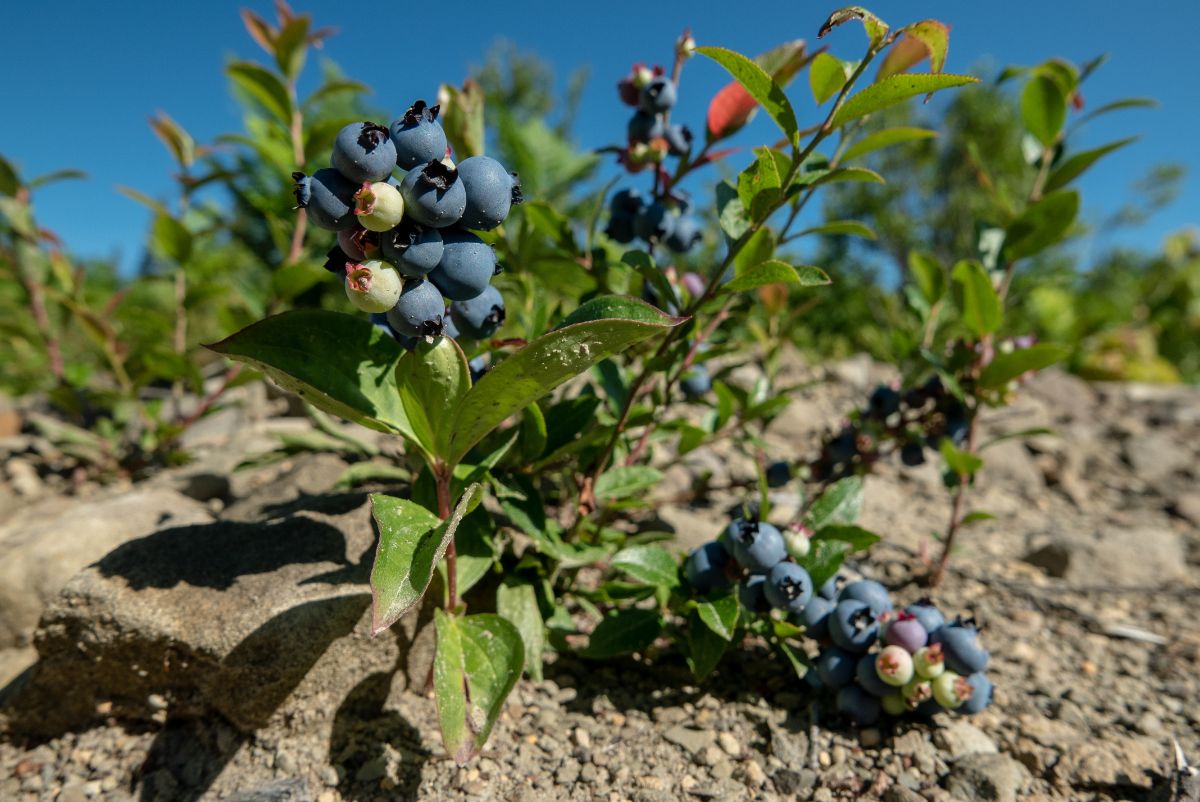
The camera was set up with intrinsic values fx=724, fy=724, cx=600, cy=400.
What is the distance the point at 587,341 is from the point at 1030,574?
1879mm

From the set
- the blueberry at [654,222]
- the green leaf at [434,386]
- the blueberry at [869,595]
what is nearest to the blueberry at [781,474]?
the blueberry at [869,595]

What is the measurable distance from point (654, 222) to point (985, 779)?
1091 millimetres

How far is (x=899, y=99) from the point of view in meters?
0.96

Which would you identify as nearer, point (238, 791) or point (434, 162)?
point (434, 162)

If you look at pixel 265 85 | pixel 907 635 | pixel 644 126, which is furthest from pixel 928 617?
pixel 265 85

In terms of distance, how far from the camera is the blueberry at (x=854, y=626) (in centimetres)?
125

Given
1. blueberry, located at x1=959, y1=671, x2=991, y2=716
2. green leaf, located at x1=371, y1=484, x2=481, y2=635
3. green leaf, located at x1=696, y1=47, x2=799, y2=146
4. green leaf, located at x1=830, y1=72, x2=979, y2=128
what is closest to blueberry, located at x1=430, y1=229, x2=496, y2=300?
green leaf, located at x1=371, y1=484, x2=481, y2=635

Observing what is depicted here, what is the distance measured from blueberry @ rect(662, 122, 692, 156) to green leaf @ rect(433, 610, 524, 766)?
921 mm

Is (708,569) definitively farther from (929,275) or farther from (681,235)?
(929,275)

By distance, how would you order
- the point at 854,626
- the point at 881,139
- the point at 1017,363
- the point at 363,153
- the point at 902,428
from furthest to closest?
the point at 902,428
the point at 1017,363
the point at 854,626
the point at 881,139
the point at 363,153

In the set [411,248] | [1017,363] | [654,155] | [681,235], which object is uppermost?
[654,155]

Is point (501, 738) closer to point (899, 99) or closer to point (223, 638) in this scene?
point (223, 638)

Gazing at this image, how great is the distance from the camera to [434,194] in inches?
30.3

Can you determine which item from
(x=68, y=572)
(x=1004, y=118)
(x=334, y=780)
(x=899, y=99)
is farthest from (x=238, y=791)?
(x=1004, y=118)
